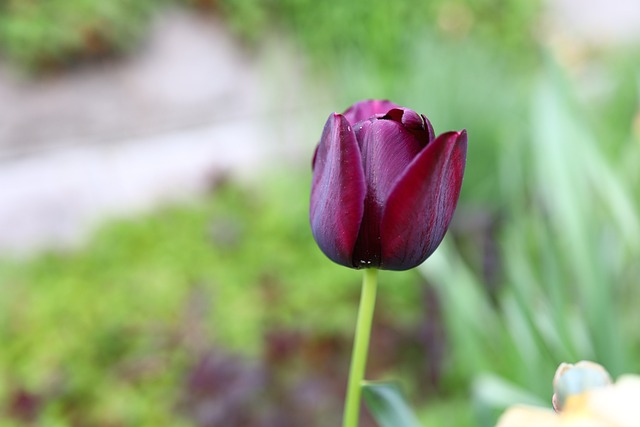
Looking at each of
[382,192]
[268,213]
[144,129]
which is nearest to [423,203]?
[382,192]

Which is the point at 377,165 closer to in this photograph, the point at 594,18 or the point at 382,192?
the point at 382,192

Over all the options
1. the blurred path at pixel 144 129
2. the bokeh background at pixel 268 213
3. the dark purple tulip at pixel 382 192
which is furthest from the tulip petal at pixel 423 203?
the blurred path at pixel 144 129

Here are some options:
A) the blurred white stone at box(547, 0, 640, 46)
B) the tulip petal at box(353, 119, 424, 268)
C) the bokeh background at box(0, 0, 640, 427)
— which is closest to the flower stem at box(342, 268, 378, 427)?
the tulip petal at box(353, 119, 424, 268)

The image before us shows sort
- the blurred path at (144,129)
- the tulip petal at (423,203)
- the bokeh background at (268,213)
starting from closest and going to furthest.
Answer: the tulip petal at (423,203), the bokeh background at (268,213), the blurred path at (144,129)

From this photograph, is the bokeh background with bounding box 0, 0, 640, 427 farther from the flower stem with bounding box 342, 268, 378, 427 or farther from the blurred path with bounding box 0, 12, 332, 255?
the flower stem with bounding box 342, 268, 378, 427

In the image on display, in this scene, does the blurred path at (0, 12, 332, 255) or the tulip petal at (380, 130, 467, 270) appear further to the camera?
the blurred path at (0, 12, 332, 255)

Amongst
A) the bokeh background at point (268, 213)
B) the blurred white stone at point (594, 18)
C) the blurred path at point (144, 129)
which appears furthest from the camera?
the blurred white stone at point (594, 18)

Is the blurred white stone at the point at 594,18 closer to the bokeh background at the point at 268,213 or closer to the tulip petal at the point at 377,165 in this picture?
the bokeh background at the point at 268,213
